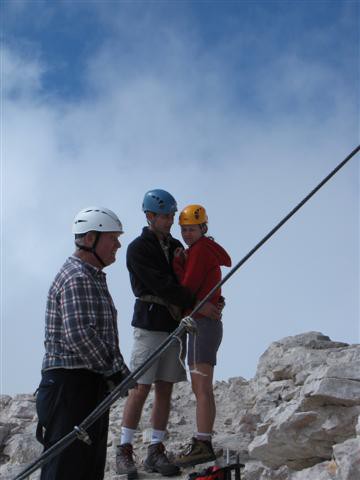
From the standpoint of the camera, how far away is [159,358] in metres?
7.67

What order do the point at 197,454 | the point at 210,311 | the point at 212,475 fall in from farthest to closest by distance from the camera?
the point at 210,311, the point at 197,454, the point at 212,475

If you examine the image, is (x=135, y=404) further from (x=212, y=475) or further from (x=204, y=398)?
(x=212, y=475)

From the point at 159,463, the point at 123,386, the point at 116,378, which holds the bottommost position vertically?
the point at 159,463

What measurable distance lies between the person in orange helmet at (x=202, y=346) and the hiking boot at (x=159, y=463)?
0.17 m

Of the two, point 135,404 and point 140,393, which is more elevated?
point 140,393

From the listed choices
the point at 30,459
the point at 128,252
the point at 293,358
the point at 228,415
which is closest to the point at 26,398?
the point at 30,459

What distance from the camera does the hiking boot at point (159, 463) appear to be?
769 centimetres

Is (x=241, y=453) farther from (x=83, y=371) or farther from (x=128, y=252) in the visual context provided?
(x=83, y=371)

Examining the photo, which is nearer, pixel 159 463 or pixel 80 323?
pixel 80 323

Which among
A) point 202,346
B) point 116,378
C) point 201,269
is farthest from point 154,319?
point 116,378

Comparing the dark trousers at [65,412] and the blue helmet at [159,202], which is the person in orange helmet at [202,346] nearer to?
the blue helmet at [159,202]

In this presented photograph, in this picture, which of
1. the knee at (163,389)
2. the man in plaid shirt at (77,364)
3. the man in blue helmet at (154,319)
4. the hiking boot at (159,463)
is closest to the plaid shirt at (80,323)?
the man in plaid shirt at (77,364)

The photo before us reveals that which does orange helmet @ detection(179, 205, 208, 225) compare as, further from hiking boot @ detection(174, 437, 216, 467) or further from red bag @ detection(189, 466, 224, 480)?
red bag @ detection(189, 466, 224, 480)

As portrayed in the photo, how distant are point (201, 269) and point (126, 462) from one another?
241 centimetres
